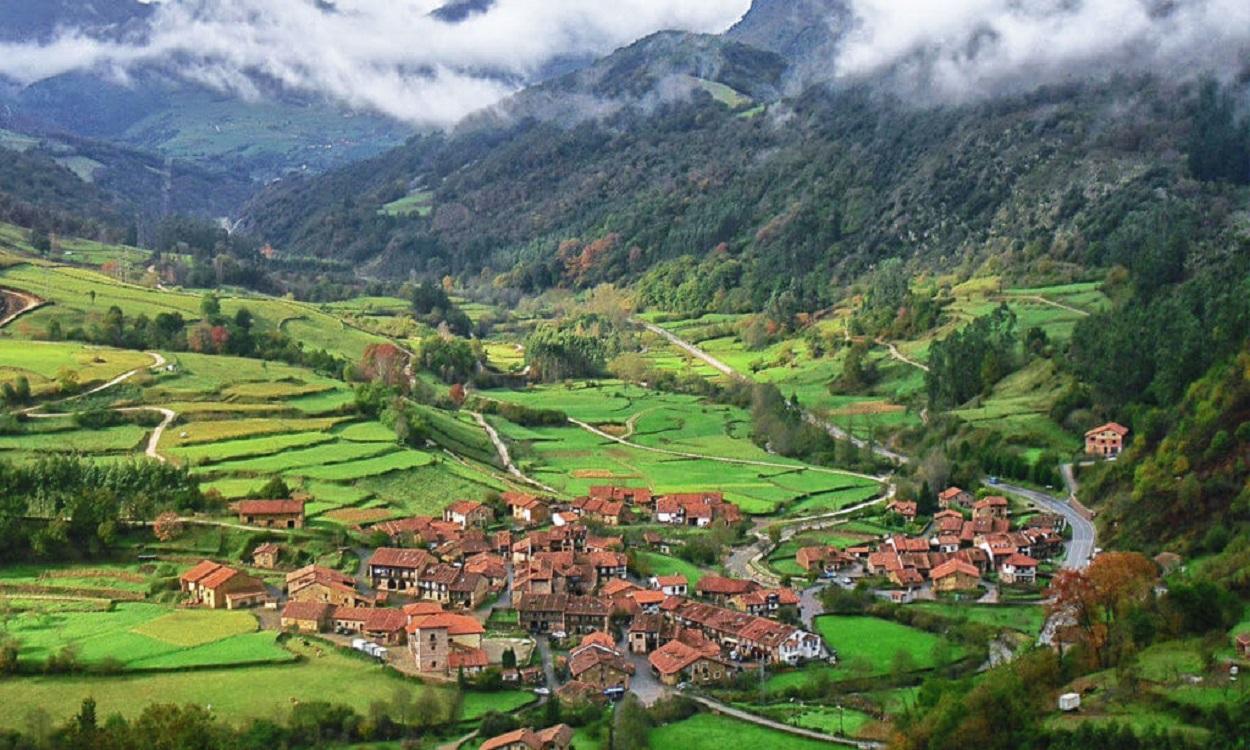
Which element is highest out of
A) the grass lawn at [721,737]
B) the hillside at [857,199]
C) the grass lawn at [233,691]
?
the hillside at [857,199]

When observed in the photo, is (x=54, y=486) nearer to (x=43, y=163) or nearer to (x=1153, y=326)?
(x=1153, y=326)

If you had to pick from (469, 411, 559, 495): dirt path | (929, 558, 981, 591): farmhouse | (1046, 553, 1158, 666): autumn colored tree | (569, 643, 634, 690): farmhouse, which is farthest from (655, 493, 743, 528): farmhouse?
(1046, 553, 1158, 666): autumn colored tree

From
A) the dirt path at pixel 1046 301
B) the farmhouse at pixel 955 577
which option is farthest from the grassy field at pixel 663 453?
the dirt path at pixel 1046 301

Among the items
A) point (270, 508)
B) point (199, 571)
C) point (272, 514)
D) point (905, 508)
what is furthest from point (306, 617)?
point (905, 508)

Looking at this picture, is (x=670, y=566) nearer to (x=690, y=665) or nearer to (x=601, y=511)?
(x=601, y=511)

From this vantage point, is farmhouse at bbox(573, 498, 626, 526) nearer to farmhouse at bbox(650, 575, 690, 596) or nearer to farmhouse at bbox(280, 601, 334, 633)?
farmhouse at bbox(650, 575, 690, 596)

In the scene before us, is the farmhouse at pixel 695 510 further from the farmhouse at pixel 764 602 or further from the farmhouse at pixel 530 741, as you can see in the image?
the farmhouse at pixel 530 741
